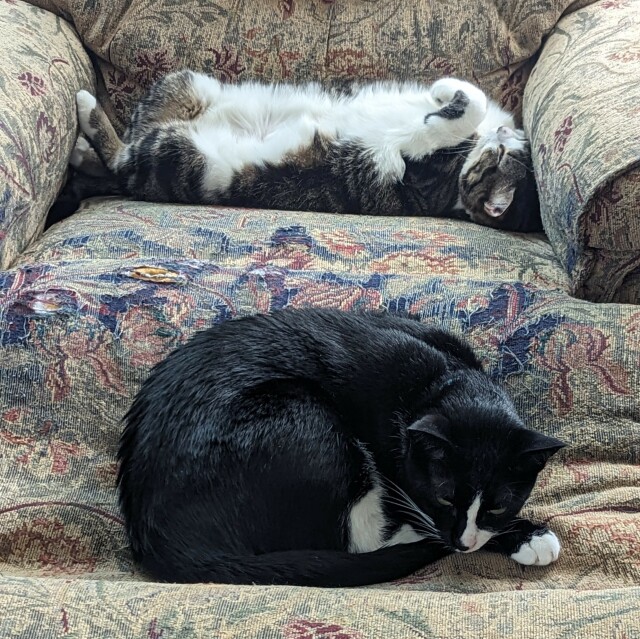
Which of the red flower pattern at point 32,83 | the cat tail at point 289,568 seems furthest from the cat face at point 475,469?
the red flower pattern at point 32,83

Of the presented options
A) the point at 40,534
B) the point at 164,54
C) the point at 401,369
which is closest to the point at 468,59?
the point at 164,54

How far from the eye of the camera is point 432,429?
1065 millimetres

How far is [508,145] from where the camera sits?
6.15ft

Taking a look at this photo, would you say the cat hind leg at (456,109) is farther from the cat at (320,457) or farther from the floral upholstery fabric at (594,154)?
the cat at (320,457)

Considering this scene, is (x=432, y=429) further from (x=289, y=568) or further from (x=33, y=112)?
(x=33, y=112)

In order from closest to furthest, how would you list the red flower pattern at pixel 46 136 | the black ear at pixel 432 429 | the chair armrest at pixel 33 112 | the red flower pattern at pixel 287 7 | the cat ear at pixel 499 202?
the black ear at pixel 432 429 < the chair armrest at pixel 33 112 < the red flower pattern at pixel 46 136 < the cat ear at pixel 499 202 < the red flower pattern at pixel 287 7

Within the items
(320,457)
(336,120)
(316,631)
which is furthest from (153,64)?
(316,631)

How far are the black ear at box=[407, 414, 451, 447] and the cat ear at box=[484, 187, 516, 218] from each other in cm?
76

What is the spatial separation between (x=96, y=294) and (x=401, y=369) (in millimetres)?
561

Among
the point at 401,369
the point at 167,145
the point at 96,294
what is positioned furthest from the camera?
the point at 167,145

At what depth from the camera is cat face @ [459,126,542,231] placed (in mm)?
1726

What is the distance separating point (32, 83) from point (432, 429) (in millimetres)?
1211

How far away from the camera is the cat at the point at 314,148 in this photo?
6.08 feet

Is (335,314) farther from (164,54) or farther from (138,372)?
(164,54)
